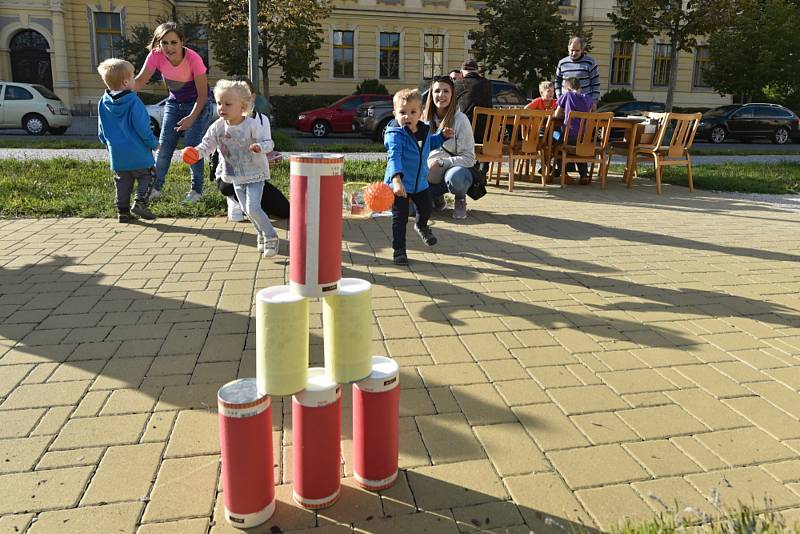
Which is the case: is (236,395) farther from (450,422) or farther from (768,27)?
(768,27)

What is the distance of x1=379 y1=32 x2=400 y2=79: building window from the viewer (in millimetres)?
33281

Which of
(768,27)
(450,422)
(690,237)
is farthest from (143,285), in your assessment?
(768,27)

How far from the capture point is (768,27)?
28.6m

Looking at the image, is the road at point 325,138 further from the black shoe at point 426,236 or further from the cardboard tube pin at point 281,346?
the cardboard tube pin at point 281,346

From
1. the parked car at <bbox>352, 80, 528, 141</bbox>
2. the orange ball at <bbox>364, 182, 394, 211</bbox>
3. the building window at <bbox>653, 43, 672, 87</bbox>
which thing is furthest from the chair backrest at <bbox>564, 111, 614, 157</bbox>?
the building window at <bbox>653, 43, 672, 87</bbox>

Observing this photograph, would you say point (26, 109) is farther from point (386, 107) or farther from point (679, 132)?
point (679, 132)

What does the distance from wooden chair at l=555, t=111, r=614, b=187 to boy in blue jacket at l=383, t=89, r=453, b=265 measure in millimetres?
4135

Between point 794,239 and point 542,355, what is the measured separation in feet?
14.4

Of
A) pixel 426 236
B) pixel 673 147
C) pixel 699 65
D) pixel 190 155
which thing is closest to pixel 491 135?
pixel 673 147

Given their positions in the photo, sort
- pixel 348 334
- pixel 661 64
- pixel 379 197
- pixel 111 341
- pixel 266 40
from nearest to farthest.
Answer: pixel 348 334, pixel 111 341, pixel 379 197, pixel 266 40, pixel 661 64

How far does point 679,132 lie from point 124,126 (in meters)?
7.27

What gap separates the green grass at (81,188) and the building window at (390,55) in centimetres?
2405

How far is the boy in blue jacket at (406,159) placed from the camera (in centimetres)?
505

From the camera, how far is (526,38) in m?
26.6
